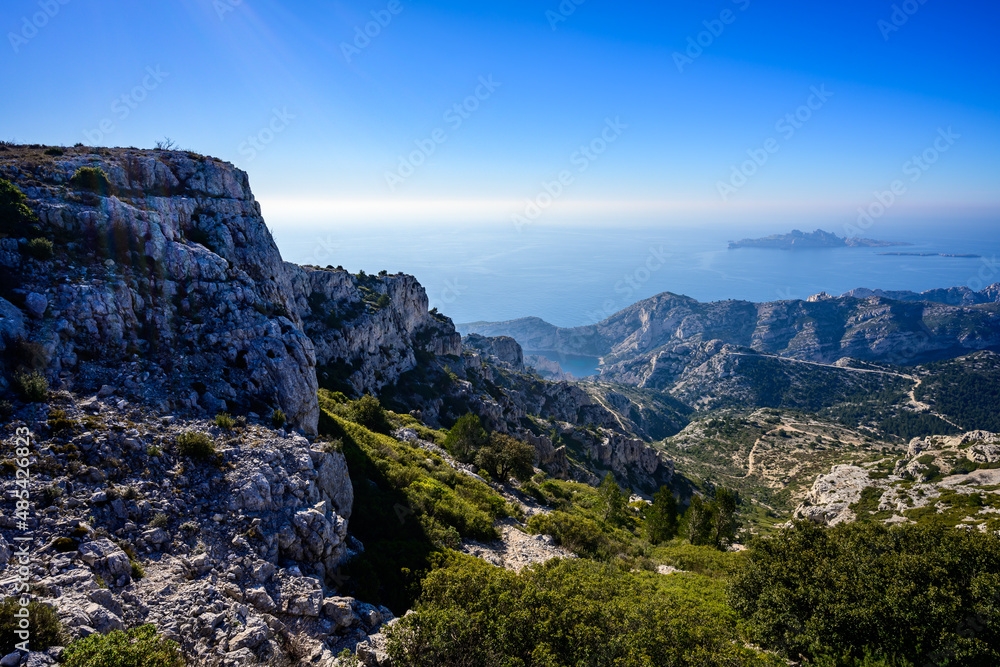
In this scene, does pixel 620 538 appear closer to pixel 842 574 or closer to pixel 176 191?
pixel 842 574

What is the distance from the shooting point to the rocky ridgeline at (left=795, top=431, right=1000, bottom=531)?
4147cm

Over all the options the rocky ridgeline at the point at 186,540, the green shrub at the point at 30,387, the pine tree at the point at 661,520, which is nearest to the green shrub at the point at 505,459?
the pine tree at the point at 661,520

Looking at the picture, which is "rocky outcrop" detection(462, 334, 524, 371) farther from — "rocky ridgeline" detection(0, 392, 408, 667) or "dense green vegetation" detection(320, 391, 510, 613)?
"rocky ridgeline" detection(0, 392, 408, 667)

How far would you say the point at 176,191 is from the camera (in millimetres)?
35344

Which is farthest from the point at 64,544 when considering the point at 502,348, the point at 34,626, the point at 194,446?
the point at 502,348

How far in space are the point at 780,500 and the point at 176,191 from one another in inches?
5005

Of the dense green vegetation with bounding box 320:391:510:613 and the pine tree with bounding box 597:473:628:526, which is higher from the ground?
the dense green vegetation with bounding box 320:391:510:613

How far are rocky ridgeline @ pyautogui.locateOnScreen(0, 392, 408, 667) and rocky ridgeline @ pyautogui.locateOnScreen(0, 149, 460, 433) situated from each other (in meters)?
3.12

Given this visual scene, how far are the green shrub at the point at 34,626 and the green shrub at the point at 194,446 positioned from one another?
7357 mm

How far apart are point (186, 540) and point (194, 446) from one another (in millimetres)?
4059

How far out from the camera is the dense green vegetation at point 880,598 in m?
15.0

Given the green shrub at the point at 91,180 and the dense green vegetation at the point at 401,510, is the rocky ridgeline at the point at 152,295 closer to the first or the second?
the green shrub at the point at 91,180

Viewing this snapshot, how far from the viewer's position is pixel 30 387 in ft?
48.6

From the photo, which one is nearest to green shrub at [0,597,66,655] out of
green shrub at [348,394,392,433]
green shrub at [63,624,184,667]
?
green shrub at [63,624,184,667]
